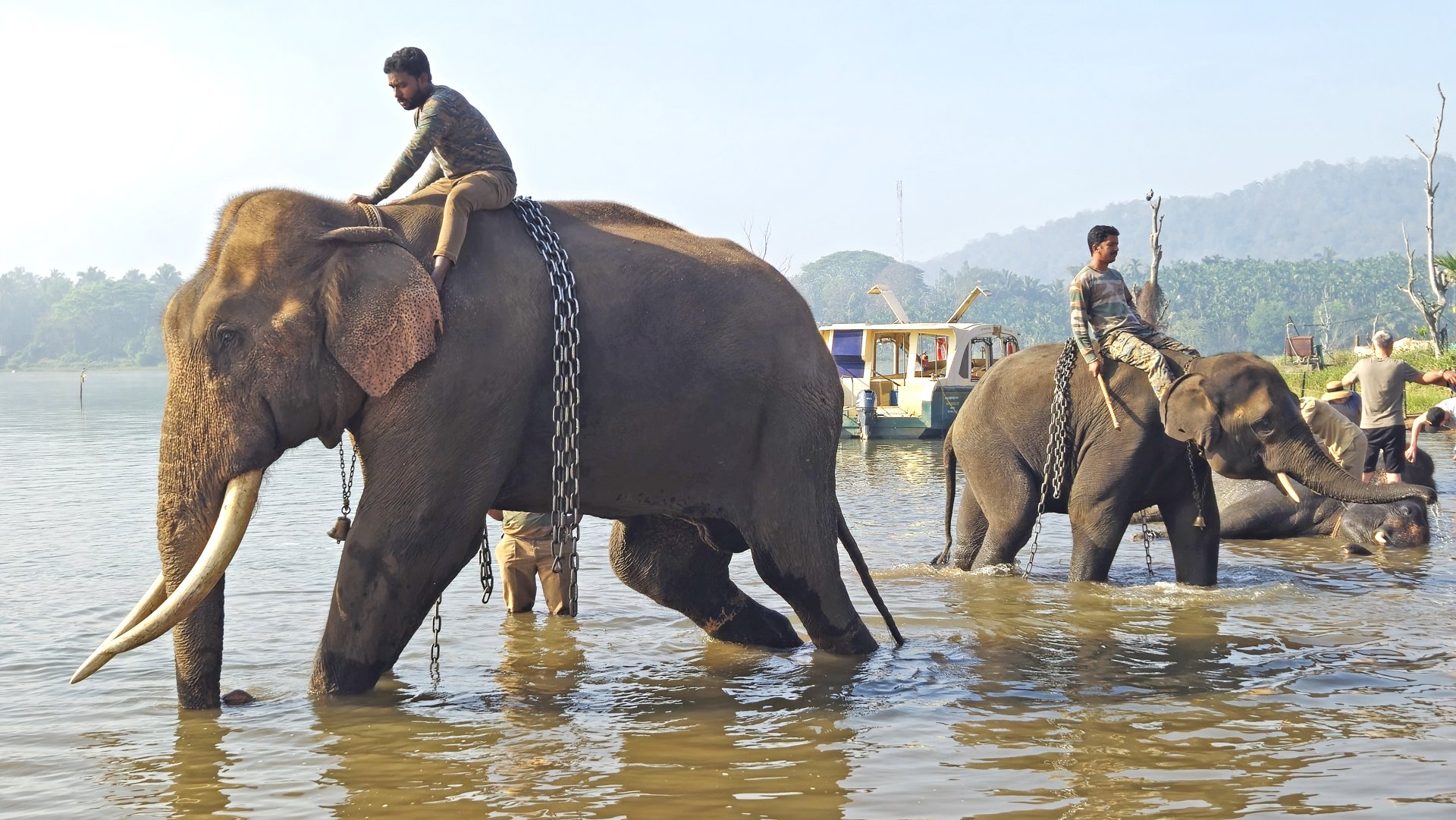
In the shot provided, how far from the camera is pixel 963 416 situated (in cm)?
924

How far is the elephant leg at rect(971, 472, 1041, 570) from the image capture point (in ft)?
28.8

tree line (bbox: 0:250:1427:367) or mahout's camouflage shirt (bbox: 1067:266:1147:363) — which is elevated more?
tree line (bbox: 0:250:1427:367)

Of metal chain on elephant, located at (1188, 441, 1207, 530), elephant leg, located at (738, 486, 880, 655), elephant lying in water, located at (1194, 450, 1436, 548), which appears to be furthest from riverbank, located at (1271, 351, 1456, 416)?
elephant leg, located at (738, 486, 880, 655)

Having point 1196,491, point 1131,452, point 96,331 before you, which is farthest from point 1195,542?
point 96,331

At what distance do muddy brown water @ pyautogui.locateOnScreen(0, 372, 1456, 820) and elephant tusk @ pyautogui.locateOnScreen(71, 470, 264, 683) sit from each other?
375 millimetres

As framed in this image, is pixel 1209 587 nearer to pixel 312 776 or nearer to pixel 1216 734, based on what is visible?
pixel 1216 734

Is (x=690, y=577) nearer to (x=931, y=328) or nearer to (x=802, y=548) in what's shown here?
(x=802, y=548)

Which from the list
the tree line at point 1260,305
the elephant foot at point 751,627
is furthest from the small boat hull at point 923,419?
the tree line at point 1260,305

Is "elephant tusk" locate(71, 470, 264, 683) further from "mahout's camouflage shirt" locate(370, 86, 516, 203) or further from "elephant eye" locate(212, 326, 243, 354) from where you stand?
"mahout's camouflage shirt" locate(370, 86, 516, 203)

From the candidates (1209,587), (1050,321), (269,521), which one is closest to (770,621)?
(1209,587)

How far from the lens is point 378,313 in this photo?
505 centimetres

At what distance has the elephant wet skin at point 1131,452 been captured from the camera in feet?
26.3

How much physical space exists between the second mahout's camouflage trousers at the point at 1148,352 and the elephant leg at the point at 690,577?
289 centimetres

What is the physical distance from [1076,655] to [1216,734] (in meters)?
1.49
